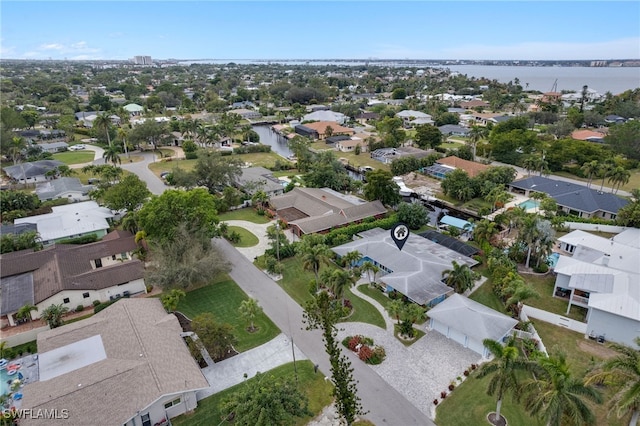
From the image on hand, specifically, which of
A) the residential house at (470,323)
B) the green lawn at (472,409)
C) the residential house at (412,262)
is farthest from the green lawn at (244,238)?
the green lawn at (472,409)

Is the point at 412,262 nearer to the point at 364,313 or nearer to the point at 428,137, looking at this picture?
the point at 364,313

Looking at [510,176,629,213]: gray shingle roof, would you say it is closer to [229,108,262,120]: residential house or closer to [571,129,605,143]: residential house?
[571,129,605,143]: residential house

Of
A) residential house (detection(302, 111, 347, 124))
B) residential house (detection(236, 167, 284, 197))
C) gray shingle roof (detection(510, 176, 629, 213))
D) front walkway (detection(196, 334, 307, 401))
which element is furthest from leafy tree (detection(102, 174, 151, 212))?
residential house (detection(302, 111, 347, 124))

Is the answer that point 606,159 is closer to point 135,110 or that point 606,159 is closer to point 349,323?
point 349,323

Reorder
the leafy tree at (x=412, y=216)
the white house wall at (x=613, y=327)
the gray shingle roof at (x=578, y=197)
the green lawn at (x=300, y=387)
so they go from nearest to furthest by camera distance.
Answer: the green lawn at (x=300, y=387) → the white house wall at (x=613, y=327) → the leafy tree at (x=412, y=216) → the gray shingle roof at (x=578, y=197)

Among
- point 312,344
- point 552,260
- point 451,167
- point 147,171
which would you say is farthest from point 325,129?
point 312,344

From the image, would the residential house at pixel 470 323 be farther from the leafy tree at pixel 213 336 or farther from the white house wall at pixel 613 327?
the leafy tree at pixel 213 336
